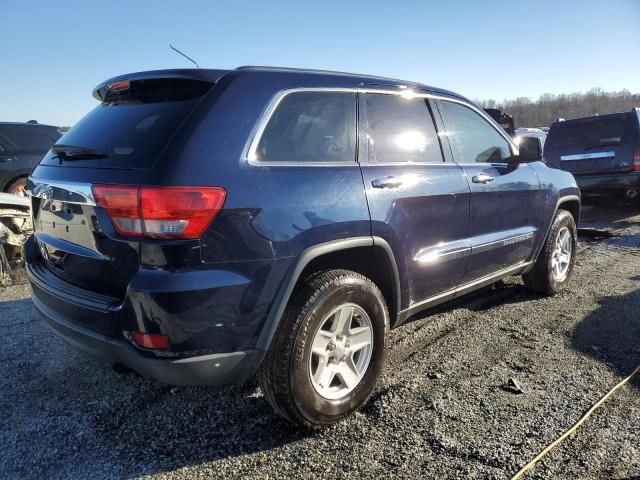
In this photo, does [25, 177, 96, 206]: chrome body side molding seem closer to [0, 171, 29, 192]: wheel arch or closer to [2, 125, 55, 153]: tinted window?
[0, 171, 29, 192]: wheel arch

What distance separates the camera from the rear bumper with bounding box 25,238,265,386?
82.5 inches

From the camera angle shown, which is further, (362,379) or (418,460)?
(362,379)

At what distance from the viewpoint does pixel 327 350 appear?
2613 millimetres

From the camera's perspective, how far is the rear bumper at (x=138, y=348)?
6.88 feet

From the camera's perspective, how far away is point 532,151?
13.4 feet

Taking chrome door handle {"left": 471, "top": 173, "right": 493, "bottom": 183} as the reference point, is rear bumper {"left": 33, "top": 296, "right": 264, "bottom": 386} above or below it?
below

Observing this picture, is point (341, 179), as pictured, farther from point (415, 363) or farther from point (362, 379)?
point (415, 363)

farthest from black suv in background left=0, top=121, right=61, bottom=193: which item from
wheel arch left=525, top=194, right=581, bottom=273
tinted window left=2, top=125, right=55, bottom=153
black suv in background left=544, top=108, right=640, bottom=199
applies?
black suv in background left=544, top=108, right=640, bottom=199

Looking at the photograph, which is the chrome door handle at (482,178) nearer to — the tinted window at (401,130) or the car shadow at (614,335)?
the tinted window at (401,130)

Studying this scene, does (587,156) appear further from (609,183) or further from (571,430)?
(571,430)

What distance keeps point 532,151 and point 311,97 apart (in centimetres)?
232

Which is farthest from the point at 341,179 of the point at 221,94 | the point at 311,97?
the point at 221,94

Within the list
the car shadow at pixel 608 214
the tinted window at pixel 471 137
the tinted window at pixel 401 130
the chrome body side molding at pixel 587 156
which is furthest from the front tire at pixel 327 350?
the chrome body side molding at pixel 587 156

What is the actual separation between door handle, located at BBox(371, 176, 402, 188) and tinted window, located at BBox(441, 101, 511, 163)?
2.79ft
